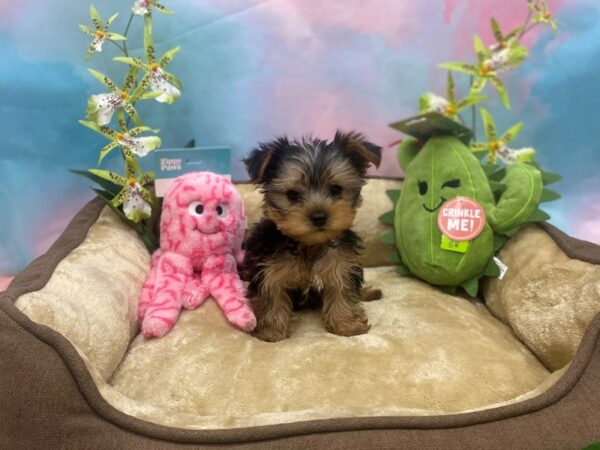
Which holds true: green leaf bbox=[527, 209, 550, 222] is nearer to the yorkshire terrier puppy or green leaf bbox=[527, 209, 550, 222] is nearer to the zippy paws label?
the zippy paws label

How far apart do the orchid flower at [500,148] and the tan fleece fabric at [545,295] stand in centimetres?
53

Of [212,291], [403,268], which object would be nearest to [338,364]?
[212,291]

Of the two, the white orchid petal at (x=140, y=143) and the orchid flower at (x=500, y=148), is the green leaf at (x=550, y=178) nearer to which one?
the orchid flower at (x=500, y=148)

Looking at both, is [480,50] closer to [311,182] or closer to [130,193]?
[311,182]

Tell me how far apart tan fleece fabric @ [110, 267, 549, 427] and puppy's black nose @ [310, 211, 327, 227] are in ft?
1.71

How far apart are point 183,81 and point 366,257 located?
1560mm

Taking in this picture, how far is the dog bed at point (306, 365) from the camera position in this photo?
1.62 metres

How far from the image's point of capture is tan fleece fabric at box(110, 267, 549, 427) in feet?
6.35

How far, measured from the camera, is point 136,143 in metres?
2.60

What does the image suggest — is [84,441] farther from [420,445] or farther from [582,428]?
[582,428]

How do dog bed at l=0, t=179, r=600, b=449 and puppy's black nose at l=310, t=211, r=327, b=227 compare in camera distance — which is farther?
puppy's black nose at l=310, t=211, r=327, b=227

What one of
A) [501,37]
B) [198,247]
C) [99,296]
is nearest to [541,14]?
[501,37]

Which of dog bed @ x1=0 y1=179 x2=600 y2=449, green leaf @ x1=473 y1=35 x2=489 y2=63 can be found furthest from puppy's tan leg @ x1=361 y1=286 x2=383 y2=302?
green leaf @ x1=473 y1=35 x2=489 y2=63

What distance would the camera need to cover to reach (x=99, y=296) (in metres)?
2.21
